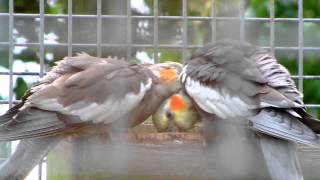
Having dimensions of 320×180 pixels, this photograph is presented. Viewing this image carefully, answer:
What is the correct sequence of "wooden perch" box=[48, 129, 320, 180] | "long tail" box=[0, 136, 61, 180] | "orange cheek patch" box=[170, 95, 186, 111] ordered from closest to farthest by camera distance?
1. "wooden perch" box=[48, 129, 320, 180]
2. "long tail" box=[0, 136, 61, 180]
3. "orange cheek patch" box=[170, 95, 186, 111]

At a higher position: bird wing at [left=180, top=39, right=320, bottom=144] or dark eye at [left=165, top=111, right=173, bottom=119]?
bird wing at [left=180, top=39, right=320, bottom=144]

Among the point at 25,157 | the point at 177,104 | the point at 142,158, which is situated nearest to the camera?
the point at 142,158

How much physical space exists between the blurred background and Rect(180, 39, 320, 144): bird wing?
6 centimetres

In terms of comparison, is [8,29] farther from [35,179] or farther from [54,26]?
[35,179]

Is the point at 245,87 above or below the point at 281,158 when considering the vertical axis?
above

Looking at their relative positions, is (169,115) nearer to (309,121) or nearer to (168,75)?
(168,75)

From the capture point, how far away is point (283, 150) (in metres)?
1.57

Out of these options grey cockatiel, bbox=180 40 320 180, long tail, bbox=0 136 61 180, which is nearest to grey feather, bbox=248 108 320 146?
grey cockatiel, bbox=180 40 320 180

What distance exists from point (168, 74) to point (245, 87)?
23cm

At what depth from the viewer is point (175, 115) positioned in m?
1.69

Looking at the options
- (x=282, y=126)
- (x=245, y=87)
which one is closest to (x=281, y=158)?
(x=282, y=126)

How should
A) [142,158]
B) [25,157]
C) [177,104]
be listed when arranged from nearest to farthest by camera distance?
[142,158] < [25,157] < [177,104]

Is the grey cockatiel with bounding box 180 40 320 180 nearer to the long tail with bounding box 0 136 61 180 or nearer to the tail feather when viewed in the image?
the tail feather

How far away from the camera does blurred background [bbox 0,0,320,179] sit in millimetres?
1771
